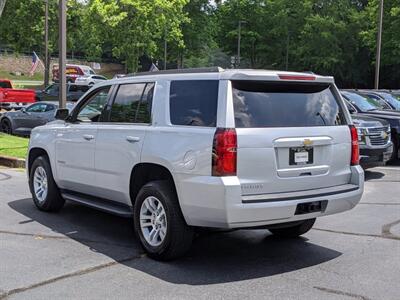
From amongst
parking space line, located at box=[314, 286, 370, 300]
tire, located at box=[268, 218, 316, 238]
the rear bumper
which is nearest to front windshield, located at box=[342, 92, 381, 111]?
tire, located at box=[268, 218, 316, 238]

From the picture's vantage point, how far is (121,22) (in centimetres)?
4075

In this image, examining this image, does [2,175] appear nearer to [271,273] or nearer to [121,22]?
[271,273]

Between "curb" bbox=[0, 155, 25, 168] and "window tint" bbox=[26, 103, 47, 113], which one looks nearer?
"curb" bbox=[0, 155, 25, 168]

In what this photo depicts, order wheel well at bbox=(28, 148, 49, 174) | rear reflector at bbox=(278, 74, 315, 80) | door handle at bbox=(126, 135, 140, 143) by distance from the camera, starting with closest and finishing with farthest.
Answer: rear reflector at bbox=(278, 74, 315, 80)
door handle at bbox=(126, 135, 140, 143)
wheel well at bbox=(28, 148, 49, 174)

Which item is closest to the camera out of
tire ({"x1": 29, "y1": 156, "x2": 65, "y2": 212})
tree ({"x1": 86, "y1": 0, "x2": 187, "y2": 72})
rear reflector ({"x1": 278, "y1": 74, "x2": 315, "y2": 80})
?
rear reflector ({"x1": 278, "y1": 74, "x2": 315, "y2": 80})

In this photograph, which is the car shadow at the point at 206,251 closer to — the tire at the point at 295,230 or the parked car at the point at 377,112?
the tire at the point at 295,230

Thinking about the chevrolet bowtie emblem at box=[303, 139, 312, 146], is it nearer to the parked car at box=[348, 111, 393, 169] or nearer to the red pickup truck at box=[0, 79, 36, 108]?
the parked car at box=[348, 111, 393, 169]

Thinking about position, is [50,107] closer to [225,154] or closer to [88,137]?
[88,137]

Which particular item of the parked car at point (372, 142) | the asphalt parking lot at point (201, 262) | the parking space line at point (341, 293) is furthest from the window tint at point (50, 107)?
the parking space line at point (341, 293)

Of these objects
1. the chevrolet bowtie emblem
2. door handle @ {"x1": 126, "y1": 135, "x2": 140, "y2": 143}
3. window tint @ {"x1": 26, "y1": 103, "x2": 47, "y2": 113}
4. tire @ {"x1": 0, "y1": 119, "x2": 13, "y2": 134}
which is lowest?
tire @ {"x1": 0, "y1": 119, "x2": 13, "y2": 134}

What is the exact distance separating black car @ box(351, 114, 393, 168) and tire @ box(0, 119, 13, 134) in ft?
39.8

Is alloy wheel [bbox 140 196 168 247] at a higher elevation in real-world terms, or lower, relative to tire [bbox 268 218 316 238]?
higher

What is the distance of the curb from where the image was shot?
41.1 feet

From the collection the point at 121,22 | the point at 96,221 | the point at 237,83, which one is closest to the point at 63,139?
the point at 96,221
